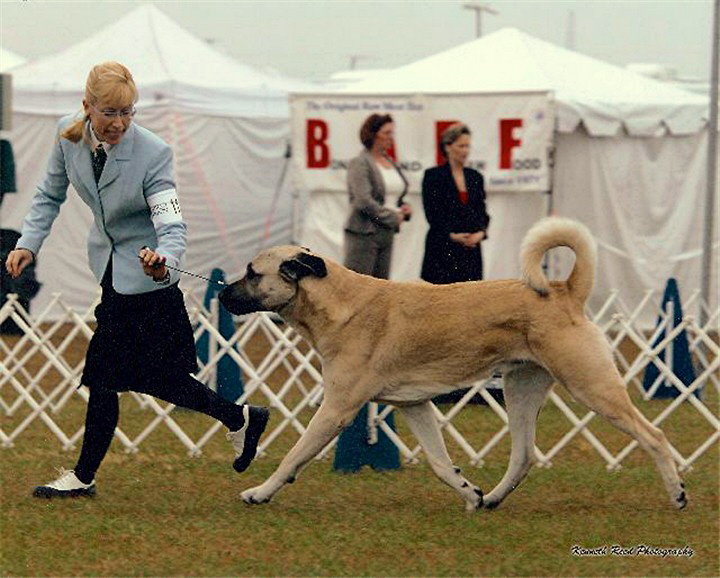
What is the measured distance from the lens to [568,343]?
565cm

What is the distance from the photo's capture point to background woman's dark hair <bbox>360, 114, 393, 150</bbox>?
898cm

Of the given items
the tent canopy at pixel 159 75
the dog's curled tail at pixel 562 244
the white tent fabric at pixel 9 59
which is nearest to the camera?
the dog's curled tail at pixel 562 244

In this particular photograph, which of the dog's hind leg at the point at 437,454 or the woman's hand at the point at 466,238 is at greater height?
the woman's hand at the point at 466,238

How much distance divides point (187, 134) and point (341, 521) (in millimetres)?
9960

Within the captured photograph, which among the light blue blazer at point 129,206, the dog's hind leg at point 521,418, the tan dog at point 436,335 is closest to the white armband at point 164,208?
the light blue blazer at point 129,206

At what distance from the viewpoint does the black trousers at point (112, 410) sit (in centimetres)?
582

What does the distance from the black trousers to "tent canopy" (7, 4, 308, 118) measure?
30.1 ft

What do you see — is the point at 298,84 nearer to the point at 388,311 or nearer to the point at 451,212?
the point at 451,212

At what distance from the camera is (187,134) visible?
1523 centimetres

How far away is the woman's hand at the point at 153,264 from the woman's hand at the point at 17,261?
480mm

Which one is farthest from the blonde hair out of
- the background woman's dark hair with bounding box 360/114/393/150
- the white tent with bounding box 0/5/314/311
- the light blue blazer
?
the white tent with bounding box 0/5/314/311

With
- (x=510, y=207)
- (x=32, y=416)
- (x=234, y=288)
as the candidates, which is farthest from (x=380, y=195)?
(x=510, y=207)

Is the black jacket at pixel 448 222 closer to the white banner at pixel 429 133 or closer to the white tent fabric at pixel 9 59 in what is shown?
the white banner at pixel 429 133

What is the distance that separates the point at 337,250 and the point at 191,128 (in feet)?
6.28
